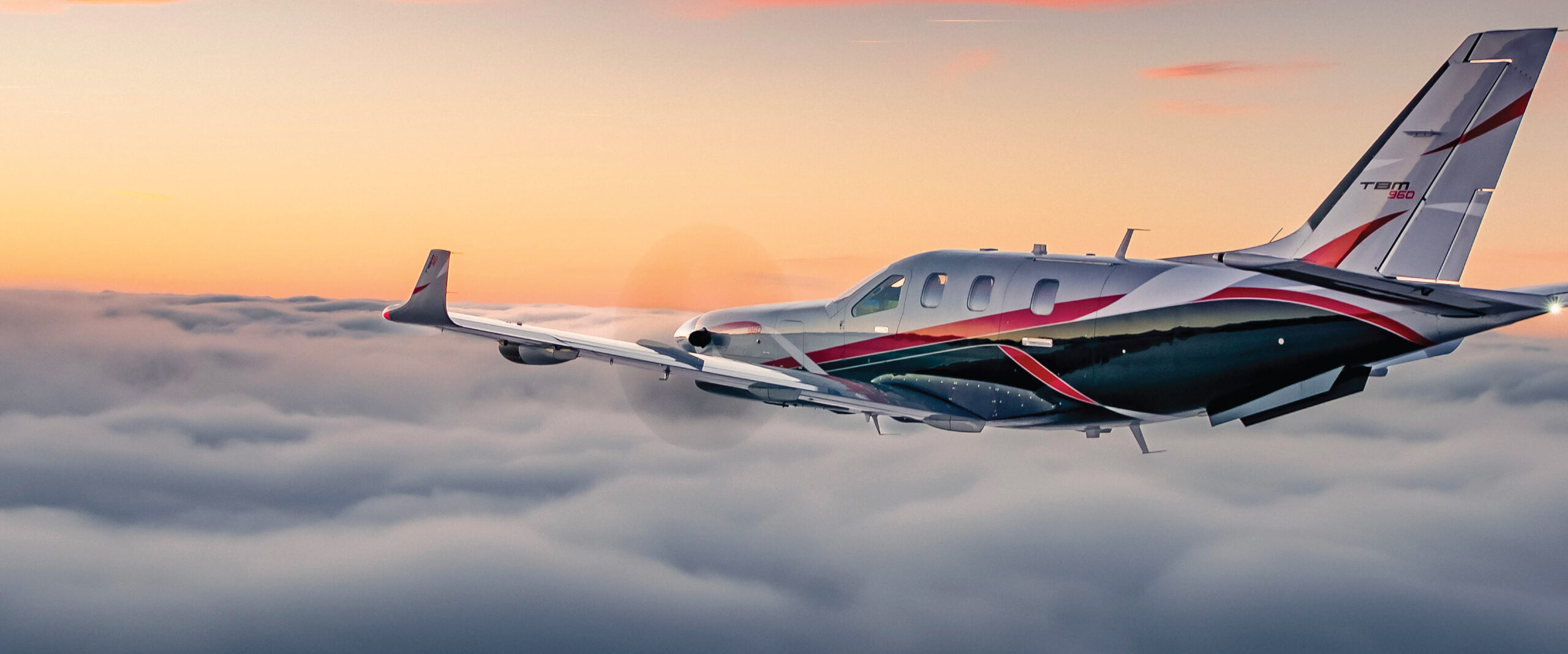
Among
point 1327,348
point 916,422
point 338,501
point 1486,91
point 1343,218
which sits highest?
point 1486,91

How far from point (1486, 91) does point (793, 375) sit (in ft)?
44.8

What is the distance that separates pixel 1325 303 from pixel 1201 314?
1.88 m

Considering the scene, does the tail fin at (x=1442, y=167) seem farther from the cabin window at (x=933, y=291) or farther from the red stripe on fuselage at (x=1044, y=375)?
the cabin window at (x=933, y=291)

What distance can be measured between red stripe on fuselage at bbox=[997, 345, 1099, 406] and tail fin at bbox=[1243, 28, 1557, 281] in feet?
18.7

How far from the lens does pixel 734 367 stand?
18.7 m

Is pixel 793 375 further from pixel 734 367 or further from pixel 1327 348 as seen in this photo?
pixel 1327 348

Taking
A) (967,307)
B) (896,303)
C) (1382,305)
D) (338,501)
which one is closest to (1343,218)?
(1382,305)

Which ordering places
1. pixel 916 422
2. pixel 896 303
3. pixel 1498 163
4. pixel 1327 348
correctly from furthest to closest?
pixel 896 303 < pixel 916 422 < pixel 1498 163 < pixel 1327 348

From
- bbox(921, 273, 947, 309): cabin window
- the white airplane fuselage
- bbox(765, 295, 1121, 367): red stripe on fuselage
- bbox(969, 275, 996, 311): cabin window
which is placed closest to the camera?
the white airplane fuselage

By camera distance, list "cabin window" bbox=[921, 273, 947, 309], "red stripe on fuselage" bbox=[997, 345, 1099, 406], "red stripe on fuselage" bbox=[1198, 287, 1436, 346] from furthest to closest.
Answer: "cabin window" bbox=[921, 273, 947, 309] → "red stripe on fuselage" bbox=[997, 345, 1099, 406] → "red stripe on fuselage" bbox=[1198, 287, 1436, 346]

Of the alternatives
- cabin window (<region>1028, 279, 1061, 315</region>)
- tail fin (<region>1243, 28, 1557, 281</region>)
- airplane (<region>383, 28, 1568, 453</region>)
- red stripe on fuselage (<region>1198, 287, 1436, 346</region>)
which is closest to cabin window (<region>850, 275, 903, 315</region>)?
airplane (<region>383, 28, 1568, 453</region>)

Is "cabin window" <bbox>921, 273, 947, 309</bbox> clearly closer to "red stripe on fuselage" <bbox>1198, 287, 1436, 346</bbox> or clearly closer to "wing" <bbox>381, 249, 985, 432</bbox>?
"wing" <bbox>381, 249, 985, 432</bbox>

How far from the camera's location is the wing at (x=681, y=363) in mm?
16156

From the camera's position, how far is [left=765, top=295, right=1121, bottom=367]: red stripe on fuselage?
58.2 ft
